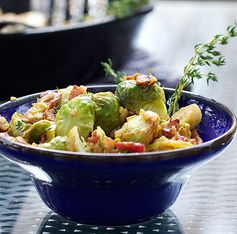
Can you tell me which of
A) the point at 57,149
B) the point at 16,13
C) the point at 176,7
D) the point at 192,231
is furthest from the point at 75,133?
the point at 176,7

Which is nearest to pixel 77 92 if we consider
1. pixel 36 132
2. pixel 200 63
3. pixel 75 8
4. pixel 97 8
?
pixel 36 132

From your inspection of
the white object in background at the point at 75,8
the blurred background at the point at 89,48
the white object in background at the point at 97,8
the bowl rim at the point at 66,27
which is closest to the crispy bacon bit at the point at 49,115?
the blurred background at the point at 89,48

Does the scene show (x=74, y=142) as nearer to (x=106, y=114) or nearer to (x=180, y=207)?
(x=106, y=114)

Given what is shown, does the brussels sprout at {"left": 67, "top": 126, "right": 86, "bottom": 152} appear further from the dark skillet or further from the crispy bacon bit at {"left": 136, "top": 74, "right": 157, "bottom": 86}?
the dark skillet

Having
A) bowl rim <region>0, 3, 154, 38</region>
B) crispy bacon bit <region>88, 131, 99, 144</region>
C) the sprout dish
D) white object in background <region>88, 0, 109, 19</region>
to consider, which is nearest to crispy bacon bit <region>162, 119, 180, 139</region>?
the sprout dish

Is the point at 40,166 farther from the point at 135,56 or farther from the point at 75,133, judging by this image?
the point at 135,56

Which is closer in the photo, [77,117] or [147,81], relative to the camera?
[77,117]

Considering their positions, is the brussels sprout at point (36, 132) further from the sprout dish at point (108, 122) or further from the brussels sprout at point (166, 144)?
the brussels sprout at point (166, 144)
